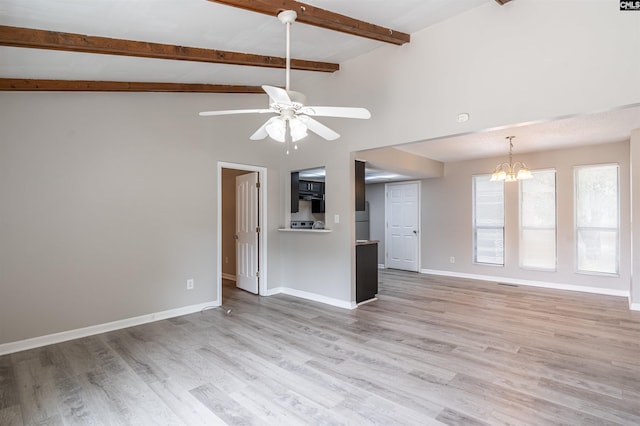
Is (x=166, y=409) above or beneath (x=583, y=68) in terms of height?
beneath

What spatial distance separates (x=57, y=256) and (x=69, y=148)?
1.13 m

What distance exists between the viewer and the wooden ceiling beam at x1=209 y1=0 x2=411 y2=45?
2.43m

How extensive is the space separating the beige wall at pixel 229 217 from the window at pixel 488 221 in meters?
4.83

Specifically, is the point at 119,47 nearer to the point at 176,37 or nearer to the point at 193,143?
the point at 176,37

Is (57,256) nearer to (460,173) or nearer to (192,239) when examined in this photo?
(192,239)

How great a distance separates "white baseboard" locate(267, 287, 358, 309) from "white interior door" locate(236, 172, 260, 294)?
0.36 m

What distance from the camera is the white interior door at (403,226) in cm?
760

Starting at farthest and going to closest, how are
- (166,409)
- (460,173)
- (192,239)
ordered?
(460,173) < (192,239) < (166,409)

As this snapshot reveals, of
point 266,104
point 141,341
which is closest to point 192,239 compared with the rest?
point 141,341

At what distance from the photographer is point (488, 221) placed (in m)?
6.64

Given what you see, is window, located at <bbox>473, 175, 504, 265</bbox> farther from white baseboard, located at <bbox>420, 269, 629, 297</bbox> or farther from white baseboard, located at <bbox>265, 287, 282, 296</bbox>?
white baseboard, located at <bbox>265, 287, 282, 296</bbox>

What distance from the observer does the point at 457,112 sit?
130 inches

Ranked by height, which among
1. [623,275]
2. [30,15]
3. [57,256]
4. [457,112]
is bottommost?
[623,275]

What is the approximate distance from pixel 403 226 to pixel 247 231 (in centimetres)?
399
